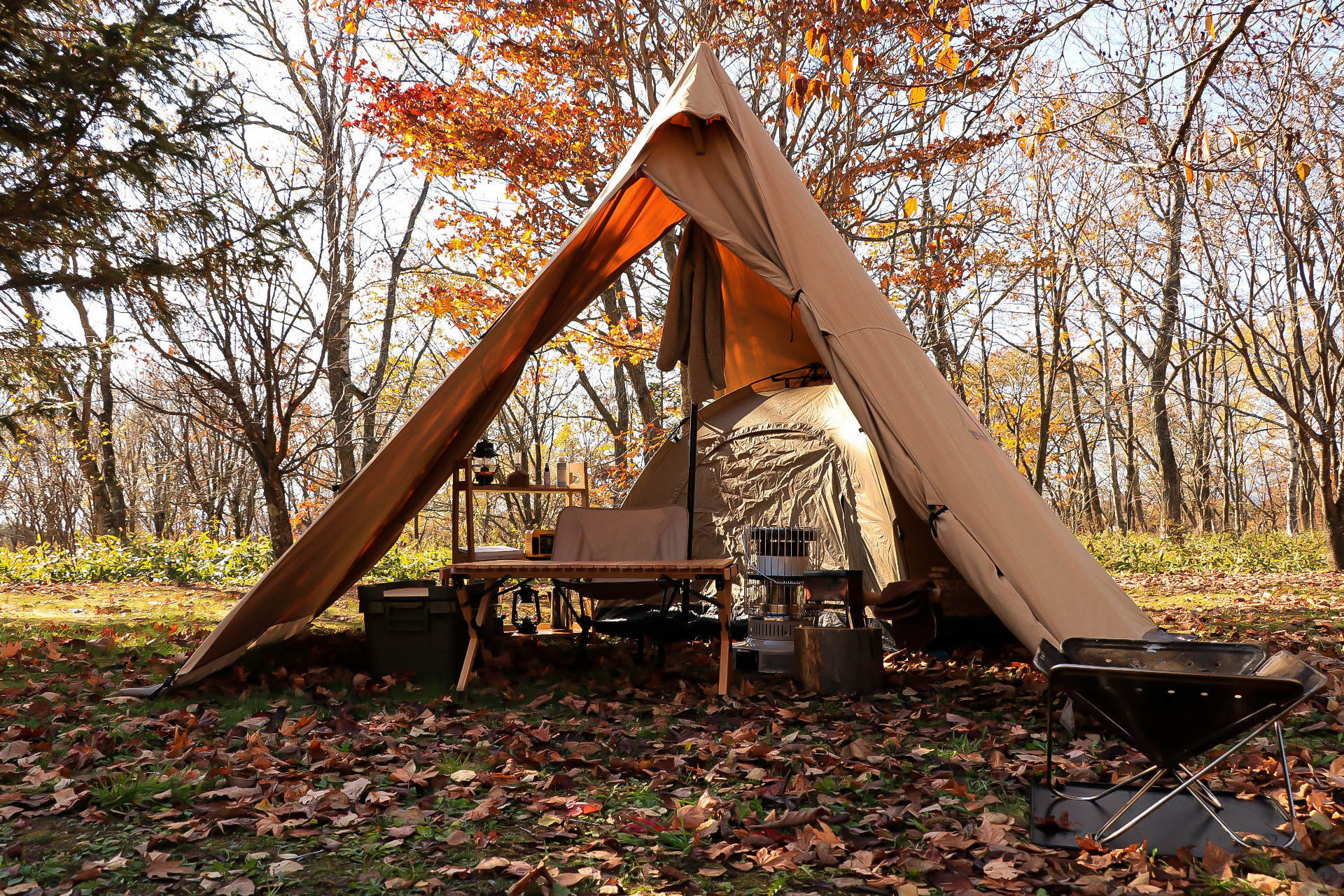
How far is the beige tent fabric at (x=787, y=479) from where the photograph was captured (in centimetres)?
538

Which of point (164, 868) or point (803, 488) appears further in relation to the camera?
point (803, 488)

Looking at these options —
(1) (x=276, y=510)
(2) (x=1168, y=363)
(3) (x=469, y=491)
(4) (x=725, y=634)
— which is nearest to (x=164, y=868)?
(4) (x=725, y=634)

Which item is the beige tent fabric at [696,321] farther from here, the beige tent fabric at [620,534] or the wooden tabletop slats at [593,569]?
the wooden tabletop slats at [593,569]

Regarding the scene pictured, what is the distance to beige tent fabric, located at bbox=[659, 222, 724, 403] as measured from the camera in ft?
15.4

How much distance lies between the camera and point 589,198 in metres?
8.48

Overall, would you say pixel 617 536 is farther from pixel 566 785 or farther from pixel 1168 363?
pixel 1168 363

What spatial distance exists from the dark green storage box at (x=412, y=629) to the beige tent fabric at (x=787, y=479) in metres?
2.25

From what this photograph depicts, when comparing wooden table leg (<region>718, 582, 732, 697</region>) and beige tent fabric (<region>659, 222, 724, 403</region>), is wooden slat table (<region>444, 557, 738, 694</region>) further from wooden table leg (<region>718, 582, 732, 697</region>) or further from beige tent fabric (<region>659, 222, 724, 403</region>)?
beige tent fabric (<region>659, 222, 724, 403</region>)

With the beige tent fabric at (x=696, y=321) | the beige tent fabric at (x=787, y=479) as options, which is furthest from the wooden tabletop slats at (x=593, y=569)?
the beige tent fabric at (x=787, y=479)

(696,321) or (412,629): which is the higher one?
(696,321)

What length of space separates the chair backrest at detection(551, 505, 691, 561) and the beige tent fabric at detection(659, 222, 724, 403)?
748 mm

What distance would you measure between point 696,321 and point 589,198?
424 cm

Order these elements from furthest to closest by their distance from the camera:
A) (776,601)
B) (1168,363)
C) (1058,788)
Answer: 1. (1168,363)
2. (776,601)
3. (1058,788)

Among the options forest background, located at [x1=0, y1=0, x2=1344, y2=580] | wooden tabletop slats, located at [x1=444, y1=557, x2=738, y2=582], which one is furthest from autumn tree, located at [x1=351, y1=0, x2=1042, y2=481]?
wooden tabletop slats, located at [x1=444, y1=557, x2=738, y2=582]
